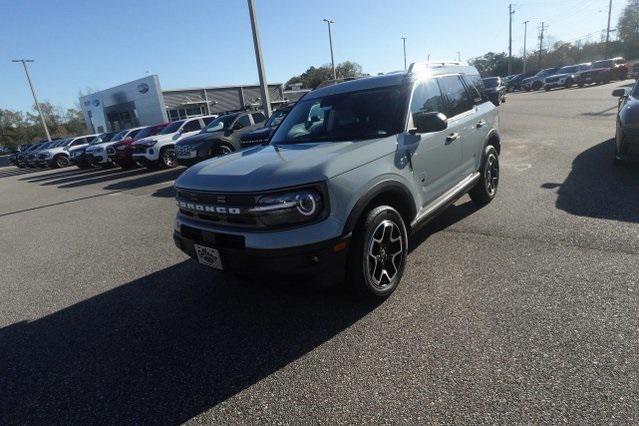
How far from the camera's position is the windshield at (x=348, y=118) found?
12.7 ft

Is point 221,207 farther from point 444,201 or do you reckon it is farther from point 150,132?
point 150,132

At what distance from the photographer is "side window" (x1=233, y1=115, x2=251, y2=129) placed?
42.6ft

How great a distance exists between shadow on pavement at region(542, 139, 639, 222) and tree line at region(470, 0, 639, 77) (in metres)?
75.3

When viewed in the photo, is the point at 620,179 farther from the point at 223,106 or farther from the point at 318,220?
the point at 223,106

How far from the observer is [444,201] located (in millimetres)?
4383

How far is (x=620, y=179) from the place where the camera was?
6180 mm

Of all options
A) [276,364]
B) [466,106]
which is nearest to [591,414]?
[276,364]

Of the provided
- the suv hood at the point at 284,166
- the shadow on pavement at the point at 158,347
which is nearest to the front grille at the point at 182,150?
the shadow on pavement at the point at 158,347

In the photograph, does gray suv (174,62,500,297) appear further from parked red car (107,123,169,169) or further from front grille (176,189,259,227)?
parked red car (107,123,169,169)

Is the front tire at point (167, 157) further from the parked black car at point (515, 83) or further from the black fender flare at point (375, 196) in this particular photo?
the parked black car at point (515, 83)

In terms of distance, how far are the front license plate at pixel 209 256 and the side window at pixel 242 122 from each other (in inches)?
401

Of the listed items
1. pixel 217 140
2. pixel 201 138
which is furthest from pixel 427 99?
pixel 201 138

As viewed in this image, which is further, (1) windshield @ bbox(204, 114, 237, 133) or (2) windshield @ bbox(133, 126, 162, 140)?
(2) windshield @ bbox(133, 126, 162, 140)

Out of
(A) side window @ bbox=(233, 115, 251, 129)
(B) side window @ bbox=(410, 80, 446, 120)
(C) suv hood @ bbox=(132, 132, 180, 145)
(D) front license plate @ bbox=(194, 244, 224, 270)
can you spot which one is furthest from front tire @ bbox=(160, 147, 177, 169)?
(D) front license plate @ bbox=(194, 244, 224, 270)
